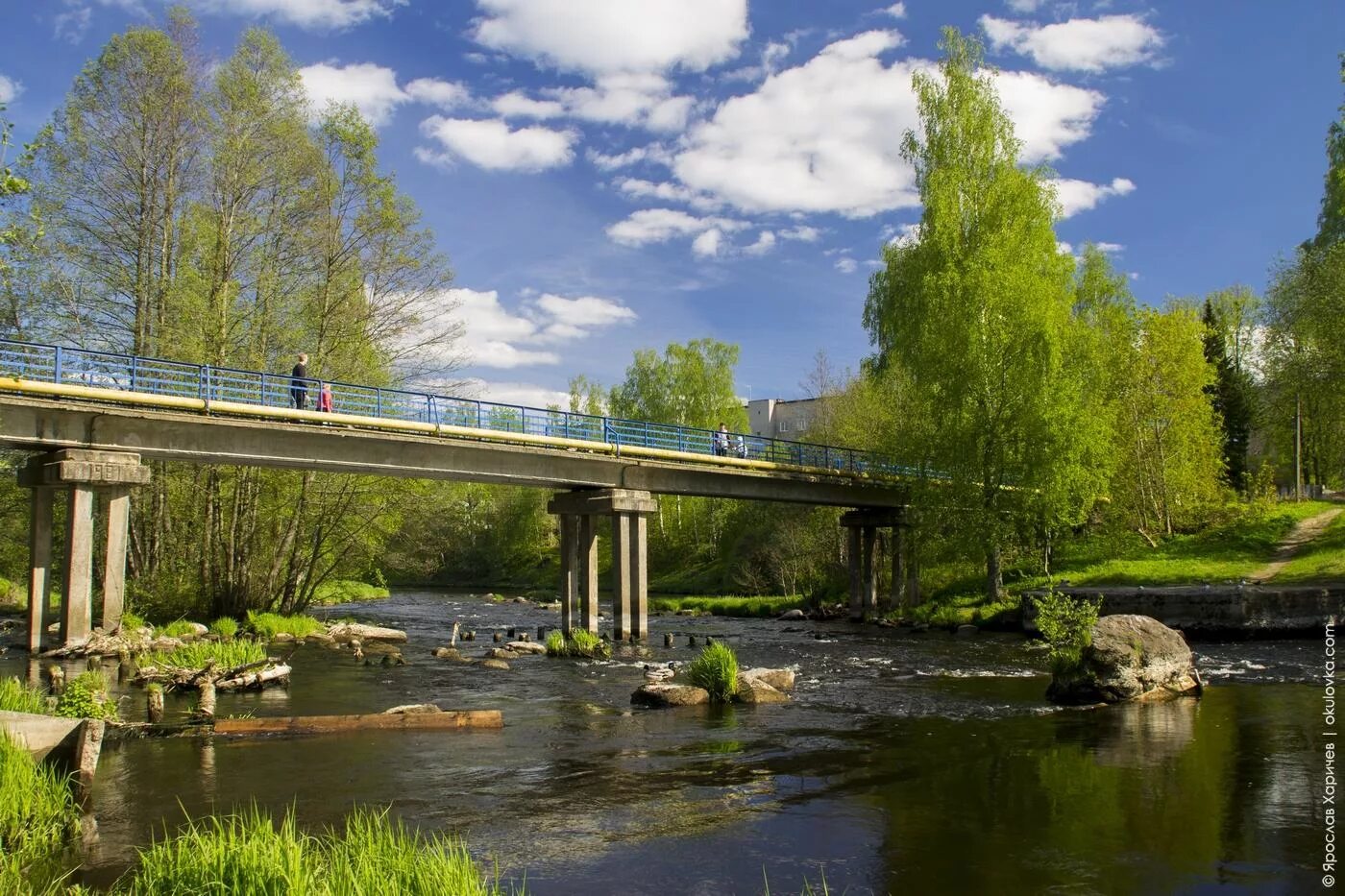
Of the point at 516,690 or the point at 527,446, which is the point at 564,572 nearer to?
the point at 527,446

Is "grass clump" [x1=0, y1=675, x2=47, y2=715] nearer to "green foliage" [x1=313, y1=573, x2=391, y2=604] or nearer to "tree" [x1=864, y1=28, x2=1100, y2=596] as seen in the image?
"tree" [x1=864, y1=28, x2=1100, y2=596]

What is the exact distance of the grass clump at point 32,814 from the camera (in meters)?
7.86

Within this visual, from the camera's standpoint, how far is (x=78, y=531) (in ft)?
75.9

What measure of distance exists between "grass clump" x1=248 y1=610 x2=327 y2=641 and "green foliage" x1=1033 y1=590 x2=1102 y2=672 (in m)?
23.2

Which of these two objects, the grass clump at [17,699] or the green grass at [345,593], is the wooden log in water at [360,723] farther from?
the green grass at [345,593]

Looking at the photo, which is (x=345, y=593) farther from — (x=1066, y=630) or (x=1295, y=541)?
(x=1295, y=541)

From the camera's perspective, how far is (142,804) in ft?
32.8

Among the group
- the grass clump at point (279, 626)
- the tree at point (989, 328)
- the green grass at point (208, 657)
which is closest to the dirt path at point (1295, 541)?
the tree at point (989, 328)

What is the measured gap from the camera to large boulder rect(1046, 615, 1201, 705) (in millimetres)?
16969

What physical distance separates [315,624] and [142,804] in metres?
22.3

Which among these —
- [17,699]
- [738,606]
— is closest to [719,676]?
[17,699]

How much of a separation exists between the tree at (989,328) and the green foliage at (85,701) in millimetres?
30640

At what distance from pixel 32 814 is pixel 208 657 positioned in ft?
36.1

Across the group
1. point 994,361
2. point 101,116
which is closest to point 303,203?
point 101,116
